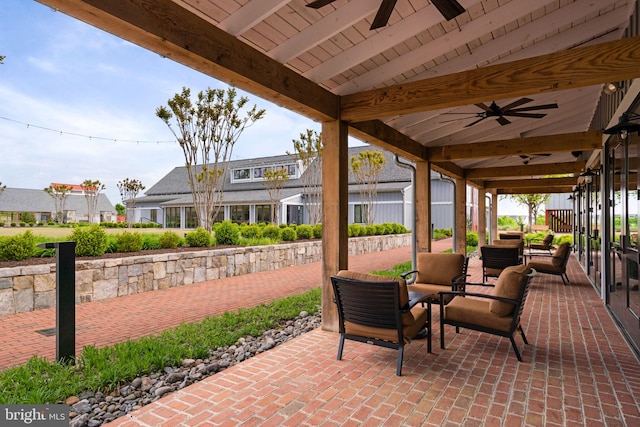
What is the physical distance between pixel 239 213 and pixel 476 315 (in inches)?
876

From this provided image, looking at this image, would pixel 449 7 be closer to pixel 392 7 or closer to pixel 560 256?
pixel 392 7

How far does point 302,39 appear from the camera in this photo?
3.54 metres

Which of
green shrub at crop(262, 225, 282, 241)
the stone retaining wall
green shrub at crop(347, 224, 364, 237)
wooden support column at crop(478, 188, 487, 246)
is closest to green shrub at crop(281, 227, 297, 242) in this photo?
green shrub at crop(262, 225, 282, 241)

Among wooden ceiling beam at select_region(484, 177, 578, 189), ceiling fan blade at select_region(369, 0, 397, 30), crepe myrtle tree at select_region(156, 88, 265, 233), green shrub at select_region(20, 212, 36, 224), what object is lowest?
green shrub at select_region(20, 212, 36, 224)

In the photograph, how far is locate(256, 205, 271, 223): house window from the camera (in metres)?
23.4

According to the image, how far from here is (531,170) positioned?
10.6m

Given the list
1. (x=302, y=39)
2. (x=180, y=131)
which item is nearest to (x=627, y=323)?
(x=302, y=39)

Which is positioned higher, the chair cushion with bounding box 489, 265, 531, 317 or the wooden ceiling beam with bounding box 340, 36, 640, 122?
the wooden ceiling beam with bounding box 340, 36, 640, 122

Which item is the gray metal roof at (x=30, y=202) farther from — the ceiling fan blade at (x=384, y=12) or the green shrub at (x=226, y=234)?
the ceiling fan blade at (x=384, y=12)

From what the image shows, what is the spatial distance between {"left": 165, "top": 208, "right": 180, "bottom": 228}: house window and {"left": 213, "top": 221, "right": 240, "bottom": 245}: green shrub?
18712mm

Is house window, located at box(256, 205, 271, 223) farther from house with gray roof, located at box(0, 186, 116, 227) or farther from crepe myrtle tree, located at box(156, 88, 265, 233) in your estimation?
house with gray roof, located at box(0, 186, 116, 227)

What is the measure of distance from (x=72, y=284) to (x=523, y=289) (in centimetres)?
Result: 453

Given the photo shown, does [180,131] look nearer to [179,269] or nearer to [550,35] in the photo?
[179,269]

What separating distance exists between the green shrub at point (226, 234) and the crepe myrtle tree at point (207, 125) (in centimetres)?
159
